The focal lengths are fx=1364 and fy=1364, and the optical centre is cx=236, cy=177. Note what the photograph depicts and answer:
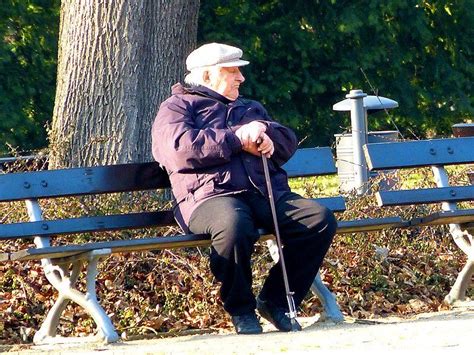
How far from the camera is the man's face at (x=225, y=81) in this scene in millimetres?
7078

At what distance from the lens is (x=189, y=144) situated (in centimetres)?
669

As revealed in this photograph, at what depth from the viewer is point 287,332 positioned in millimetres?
6695

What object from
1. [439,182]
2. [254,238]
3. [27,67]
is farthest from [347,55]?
[254,238]

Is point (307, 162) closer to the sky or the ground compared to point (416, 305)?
closer to the sky

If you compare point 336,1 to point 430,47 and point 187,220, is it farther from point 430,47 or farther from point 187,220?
point 187,220

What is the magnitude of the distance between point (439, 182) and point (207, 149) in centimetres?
180

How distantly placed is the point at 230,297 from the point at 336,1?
16.9 metres

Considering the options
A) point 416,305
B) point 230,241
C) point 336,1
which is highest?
point 336,1

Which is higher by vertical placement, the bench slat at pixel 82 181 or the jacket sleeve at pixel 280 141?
the jacket sleeve at pixel 280 141

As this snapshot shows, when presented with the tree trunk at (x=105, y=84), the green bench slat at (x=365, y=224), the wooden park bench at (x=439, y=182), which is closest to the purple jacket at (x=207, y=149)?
the green bench slat at (x=365, y=224)

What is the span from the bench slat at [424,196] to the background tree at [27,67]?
519 inches

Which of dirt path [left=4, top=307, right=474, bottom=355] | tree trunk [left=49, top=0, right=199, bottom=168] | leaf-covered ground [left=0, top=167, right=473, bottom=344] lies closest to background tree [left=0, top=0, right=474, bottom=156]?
tree trunk [left=49, top=0, right=199, bottom=168]

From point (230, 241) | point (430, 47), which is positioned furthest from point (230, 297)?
point (430, 47)

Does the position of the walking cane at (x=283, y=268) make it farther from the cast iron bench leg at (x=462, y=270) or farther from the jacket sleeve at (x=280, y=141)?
the cast iron bench leg at (x=462, y=270)
